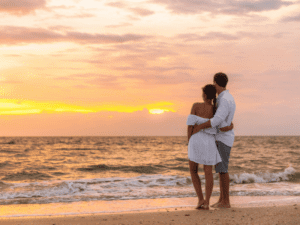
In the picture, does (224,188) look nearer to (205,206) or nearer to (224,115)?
(205,206)

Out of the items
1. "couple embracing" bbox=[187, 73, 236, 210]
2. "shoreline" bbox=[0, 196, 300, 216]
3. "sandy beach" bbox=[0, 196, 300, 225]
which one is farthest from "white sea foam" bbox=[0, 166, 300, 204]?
"couple embracing" bbox=[187, 73, 236, 210]

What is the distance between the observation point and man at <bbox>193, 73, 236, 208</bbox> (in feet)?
14.9

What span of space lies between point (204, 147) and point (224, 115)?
23.3 inches

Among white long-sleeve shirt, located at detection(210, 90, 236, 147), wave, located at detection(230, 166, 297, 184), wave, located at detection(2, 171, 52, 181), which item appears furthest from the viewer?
wave, located at detection(2, 171, 52, 181)

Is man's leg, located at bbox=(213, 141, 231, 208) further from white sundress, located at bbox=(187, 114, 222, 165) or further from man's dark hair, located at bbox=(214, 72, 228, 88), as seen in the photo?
man's dark hair, located at bbox=(214, 72, 228, 88)

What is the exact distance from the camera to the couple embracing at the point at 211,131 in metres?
4.64

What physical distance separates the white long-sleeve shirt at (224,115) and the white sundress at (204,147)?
0.16m

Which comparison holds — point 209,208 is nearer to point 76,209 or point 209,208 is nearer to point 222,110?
point 222,110

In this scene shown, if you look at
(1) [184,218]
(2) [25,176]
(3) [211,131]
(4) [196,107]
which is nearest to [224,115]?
(3) [211,131]

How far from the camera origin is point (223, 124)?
15.2ft

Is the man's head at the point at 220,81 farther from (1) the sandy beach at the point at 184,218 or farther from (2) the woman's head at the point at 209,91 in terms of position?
(1) the sandy beach at the point at 184,218

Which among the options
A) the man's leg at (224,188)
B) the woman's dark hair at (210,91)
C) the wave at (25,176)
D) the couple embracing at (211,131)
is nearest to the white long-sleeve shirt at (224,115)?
the couple embracing at (211,131)

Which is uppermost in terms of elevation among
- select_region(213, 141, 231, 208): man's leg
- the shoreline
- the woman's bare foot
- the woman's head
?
the woman's head

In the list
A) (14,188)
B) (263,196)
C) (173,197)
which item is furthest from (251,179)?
(14,188)
